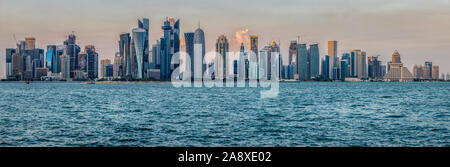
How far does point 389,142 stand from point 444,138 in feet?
19.1

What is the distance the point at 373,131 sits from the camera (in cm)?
3331

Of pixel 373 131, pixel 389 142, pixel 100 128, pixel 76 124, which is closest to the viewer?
pixel 389 142

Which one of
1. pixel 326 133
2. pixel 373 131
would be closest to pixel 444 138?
pixel 373 131

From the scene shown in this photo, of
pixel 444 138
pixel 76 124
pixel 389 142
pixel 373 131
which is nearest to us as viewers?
pixel 389 142
